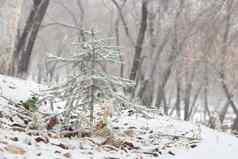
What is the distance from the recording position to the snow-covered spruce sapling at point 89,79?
644 cm

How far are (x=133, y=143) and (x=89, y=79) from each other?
3.24ft

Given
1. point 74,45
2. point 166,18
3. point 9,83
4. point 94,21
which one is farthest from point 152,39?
point 74,45

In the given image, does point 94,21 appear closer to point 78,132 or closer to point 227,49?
point 227,49

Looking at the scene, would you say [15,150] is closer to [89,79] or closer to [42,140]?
[42,140]

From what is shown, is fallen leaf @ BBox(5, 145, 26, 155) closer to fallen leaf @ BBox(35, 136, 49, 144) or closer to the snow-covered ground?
the snow-covered ground

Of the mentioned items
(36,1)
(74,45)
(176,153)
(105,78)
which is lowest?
(176,153)

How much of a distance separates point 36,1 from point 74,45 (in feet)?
24.8

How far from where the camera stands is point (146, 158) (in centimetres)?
559

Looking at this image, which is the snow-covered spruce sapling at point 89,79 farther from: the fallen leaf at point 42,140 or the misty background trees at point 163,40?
the misty background trees at point 163,40

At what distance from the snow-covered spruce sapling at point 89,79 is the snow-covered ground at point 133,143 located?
0.56 meters

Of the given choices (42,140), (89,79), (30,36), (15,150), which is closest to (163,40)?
(30,36)

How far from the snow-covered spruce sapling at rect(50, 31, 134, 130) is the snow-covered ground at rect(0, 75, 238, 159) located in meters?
0.56

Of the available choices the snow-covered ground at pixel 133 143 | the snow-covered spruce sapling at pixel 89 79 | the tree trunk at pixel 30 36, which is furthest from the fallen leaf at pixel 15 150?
the tree trunk at pixel 30 36

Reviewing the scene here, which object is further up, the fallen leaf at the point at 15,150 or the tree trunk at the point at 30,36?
the tree trunk at the point at 30,36
